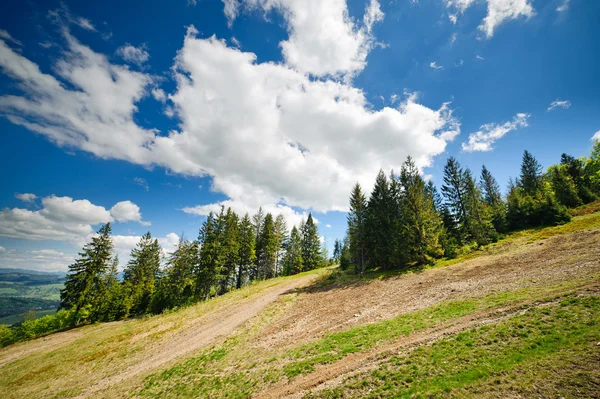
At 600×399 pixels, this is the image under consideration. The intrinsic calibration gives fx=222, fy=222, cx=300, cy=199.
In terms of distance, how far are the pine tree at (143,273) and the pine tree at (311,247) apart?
35649 mm

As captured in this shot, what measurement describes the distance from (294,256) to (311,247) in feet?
18.9

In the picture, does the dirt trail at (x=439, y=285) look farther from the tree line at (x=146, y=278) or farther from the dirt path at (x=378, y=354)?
the tree line at (x=146, y=278)

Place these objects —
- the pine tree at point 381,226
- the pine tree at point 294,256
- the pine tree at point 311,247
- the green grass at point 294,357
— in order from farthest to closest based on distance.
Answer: the pine tree at point 311,247
the pine tree at point 294,256
the pine tree at point 381,226
the green grass at point 294,357

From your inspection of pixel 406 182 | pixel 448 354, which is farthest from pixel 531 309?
pixel 406 182

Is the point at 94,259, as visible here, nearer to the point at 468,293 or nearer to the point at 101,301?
the point at 101,301

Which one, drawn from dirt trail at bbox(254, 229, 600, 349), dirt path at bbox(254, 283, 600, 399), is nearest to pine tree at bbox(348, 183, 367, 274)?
dirt trail at bbox(254, 229, 600, 349)

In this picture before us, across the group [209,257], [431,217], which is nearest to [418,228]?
[431,217]

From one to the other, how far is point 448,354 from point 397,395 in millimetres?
3127

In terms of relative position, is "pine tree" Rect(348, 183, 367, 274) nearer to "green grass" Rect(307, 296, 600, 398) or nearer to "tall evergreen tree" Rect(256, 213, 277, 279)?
"tall evergreen tree" Rect(256, 213, 277, 279)

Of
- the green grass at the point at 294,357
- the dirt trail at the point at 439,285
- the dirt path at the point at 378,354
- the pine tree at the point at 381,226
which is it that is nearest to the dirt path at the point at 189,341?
the green grass at the point at 294,357

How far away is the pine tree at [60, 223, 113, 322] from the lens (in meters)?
37.3

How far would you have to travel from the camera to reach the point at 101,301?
1561 inches

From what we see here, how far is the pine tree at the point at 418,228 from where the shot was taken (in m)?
29.7

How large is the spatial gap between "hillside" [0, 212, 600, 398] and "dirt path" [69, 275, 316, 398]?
0.58ft
